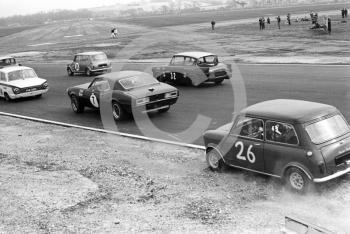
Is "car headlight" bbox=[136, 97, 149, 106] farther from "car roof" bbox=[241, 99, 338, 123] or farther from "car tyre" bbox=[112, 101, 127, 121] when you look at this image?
"car roof" bbox=[241, 99, 338, 123]

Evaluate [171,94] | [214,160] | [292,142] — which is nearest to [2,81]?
[171,94]

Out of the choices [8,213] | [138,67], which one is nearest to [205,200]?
[8,213]

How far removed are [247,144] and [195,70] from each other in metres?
11.9

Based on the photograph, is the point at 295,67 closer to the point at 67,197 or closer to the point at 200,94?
the point at 200,94

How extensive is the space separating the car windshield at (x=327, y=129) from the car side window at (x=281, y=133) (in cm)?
27

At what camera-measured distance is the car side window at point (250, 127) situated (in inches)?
344

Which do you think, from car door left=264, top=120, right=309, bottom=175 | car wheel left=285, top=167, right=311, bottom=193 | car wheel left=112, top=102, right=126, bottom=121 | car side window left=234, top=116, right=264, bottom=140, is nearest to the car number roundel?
car wheel left=112, top=102, right=126, bottom=121

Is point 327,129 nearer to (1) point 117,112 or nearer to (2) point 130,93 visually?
(2) point 130,93

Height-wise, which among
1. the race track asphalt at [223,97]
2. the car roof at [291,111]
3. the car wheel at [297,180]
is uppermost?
the car roof at [291,111]

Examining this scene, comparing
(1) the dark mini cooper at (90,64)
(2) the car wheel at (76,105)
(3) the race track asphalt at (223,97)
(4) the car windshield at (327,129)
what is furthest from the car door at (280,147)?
(1) the dark mini cooper at (90,64)

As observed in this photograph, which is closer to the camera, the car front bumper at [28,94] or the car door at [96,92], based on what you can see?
the car door at [96,92]

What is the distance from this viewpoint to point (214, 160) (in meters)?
9.83

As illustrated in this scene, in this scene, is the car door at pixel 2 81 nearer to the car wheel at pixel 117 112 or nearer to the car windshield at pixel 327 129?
the car wheel at pixel 117 112

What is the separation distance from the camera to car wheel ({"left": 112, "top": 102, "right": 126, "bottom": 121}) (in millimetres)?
15148
